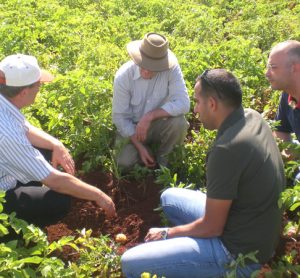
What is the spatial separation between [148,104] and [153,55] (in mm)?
478

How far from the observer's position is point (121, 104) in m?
4.36

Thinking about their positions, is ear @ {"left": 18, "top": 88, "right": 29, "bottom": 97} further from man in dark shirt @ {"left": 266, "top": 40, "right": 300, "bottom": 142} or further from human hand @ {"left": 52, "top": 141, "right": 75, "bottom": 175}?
man in dark shirt @ {"left": 266, "top": 40, "right": 300, "bottom": 142}

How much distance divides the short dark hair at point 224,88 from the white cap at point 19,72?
1.21 metres

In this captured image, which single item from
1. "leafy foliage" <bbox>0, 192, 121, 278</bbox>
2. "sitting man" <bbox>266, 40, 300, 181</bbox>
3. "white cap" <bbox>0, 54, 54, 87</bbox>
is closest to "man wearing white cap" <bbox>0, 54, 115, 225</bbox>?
"white cap" <bbox>0, 54, 54, 87</bbox>

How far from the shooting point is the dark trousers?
3.36 metres

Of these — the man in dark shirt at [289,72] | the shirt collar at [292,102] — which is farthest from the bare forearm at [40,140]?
the shirt collar at [292,102]

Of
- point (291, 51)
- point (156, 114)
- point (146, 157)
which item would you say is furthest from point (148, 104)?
point (291, 51)

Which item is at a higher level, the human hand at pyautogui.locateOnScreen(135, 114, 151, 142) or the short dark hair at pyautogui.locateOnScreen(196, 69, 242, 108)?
the short dark hair at pyautogui.locateOnScreen(196, 69, 242, 108)

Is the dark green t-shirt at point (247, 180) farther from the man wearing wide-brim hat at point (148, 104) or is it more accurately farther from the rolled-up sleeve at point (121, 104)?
the rolled-up sleeve at point (121, 104)

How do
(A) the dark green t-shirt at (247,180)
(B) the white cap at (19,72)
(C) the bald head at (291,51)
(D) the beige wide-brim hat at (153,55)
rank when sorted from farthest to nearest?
(D) the beige wide-brim hat at (153,55), (C) the bald head at (291,51), (B) the white cap at (19,72), (A) the dark green t-shirt at (247,180)

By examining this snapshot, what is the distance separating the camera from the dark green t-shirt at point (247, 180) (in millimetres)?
2758

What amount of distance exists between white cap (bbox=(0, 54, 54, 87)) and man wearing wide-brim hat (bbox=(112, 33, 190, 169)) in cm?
96

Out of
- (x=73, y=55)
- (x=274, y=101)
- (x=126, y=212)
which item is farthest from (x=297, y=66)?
(x=73, y=55)

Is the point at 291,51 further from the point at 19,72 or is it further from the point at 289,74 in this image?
the point at 19,72
